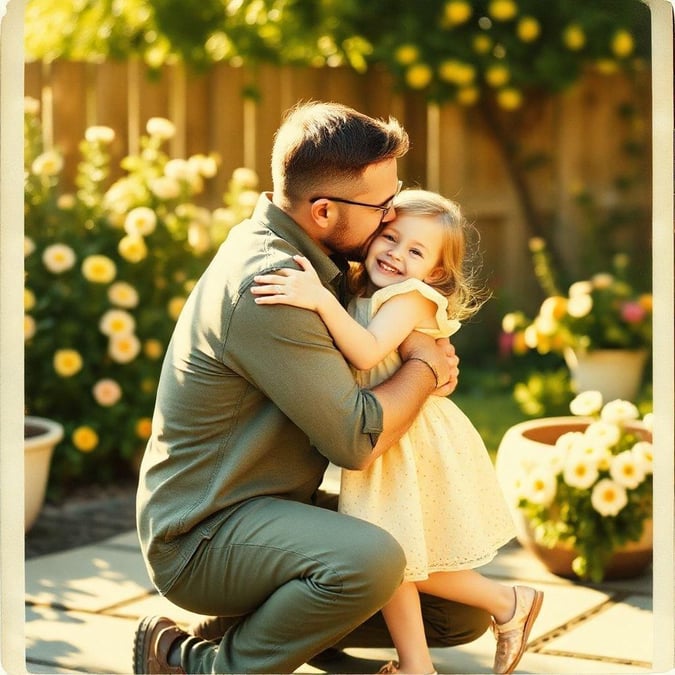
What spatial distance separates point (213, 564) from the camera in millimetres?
2277

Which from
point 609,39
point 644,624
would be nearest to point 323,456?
point 644,624

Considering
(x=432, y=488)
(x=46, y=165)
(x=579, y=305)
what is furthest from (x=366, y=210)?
(x=579, y=305)

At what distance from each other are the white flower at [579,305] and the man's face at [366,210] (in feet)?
8.21

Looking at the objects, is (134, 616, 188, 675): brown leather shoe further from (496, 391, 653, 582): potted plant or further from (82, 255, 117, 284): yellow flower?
(82, 255, 117, 284): yellow flower

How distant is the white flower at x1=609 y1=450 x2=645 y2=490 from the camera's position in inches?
120

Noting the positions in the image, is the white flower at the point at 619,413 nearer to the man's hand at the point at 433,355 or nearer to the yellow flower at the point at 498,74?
the man's hand at the point at 433,355

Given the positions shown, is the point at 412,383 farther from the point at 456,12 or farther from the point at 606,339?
the point at 456,12

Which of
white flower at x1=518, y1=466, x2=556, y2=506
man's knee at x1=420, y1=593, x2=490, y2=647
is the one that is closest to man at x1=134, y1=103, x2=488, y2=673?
man's knee at x1=420, y1=593, x2=490, y2=647

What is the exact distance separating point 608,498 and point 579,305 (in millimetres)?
1849

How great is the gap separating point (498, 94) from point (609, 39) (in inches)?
24.4

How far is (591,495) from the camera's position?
121 inches

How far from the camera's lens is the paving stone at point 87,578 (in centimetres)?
305

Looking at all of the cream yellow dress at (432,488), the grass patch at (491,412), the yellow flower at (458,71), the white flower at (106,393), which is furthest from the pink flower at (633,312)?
the cream yellow dress at (432,488)

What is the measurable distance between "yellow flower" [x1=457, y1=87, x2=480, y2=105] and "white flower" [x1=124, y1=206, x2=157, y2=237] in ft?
7.82
